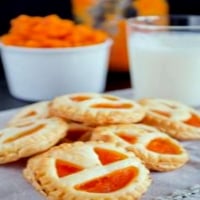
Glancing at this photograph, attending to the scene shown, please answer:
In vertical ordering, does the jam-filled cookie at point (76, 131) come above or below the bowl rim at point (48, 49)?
below

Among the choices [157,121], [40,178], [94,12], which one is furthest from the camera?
[94,12]

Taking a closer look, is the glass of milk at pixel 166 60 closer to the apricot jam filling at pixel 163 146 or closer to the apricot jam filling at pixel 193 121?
the apricot jam filling at pixel 193 121

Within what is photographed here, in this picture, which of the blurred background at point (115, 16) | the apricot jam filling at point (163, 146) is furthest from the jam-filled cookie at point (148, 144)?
the blurred background at point (115, 16)

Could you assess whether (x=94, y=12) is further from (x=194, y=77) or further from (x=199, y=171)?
(x=199, y=171)

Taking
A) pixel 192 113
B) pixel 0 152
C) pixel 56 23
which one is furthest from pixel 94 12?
pixel 0 152

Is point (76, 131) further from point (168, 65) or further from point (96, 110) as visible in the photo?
point (168, 65)

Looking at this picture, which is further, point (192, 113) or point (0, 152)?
point (192, 113)

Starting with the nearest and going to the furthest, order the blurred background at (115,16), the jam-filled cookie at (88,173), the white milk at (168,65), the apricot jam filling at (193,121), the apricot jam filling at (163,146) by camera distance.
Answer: the jam-filled cookie at (88,173)
the apricot jam filling at (163,146)
the apricot jam filling at (193,121)
the white milk at (168,65)
the blurred background at (115,16)
